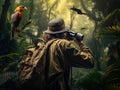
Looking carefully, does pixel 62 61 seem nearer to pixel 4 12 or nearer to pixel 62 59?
pixel 62 59

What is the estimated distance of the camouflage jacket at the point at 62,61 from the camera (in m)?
4.30

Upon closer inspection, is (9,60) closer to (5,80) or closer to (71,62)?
Answer: (5,80)

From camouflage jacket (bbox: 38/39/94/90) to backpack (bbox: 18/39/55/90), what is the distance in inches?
3.2

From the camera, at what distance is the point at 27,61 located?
4.43 meters

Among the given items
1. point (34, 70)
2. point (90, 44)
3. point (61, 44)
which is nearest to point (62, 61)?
point (61, 44)

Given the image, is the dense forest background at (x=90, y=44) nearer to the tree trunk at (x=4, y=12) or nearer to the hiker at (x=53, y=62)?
the tree trunk at (x=4, y=12)

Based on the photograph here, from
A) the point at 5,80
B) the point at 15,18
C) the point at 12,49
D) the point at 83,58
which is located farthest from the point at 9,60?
the point at 83,58

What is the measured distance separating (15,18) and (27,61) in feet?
6.50

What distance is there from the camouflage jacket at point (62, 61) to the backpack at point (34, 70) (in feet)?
0.27

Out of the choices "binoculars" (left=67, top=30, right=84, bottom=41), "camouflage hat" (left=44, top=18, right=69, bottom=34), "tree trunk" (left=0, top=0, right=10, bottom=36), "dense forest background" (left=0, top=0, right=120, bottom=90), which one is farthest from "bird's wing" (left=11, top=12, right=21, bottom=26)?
"binoculars" (left=67, top=30, right=84, bottom=41)

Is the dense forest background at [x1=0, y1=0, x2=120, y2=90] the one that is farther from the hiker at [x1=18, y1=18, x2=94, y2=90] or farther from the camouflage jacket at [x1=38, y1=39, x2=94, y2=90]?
the camouflage jacket at [x1=38, y1=39, x2=94, y2=90]

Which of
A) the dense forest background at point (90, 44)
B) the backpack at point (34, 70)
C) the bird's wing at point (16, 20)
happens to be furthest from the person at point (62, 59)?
the bird's wing at point (16, 20)

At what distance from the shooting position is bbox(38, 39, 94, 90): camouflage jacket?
4305 millimetres

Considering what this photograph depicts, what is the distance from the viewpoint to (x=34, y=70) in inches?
166
